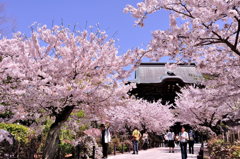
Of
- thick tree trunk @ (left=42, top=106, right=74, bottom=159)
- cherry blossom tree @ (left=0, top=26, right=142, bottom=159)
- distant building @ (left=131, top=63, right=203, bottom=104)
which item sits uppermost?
distant building @ (left=131, top=63, right=203, bottom=104)

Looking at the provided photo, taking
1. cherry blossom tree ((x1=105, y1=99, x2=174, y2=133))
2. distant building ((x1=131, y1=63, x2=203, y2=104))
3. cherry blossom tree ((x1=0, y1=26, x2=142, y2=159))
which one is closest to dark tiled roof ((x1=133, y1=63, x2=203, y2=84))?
distant building ((x1=131, y1=63, x2=203, y2=104))

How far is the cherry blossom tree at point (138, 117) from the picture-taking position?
26609 mm

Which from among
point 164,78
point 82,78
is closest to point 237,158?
point 82,78

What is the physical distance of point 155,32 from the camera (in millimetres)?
7324

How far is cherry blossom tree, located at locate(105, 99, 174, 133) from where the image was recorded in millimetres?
26609

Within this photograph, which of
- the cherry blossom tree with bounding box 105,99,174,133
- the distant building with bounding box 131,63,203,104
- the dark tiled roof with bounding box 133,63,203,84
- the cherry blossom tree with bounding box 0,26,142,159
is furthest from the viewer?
the dark tiled roof with bounding box 133,63,203,84

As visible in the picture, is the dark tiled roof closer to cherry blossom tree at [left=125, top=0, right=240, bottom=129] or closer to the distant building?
the distant building

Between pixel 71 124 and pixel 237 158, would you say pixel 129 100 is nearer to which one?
pixel 71 124

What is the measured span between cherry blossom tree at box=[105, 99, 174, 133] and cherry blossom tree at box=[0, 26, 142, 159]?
1579 centimetres

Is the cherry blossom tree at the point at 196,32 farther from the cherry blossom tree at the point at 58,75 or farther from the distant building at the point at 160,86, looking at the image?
the distant building at the point at 160,86

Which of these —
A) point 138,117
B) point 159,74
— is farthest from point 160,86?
point 138,117

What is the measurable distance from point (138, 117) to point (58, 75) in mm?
18222

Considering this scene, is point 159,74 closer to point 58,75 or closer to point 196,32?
point 58,75

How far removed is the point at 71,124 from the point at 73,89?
3.93 metres
